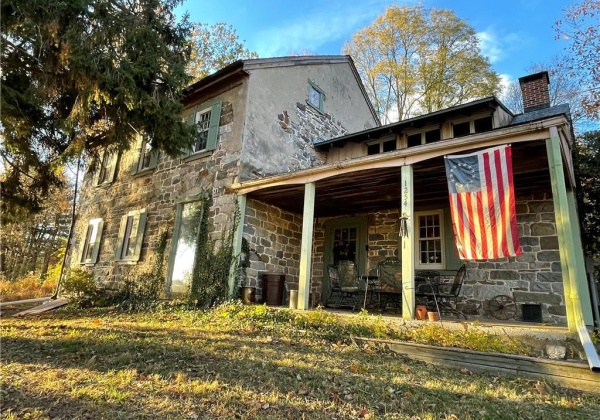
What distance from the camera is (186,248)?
27.0 feet

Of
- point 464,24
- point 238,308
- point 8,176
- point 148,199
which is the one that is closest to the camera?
point 238,308

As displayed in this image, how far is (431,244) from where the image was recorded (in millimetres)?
7473

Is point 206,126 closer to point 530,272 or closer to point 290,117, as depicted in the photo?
point 290,117

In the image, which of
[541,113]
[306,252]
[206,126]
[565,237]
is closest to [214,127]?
[206,126]

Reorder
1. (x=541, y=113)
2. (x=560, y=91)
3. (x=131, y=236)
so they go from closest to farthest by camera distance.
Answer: (x=541, y=113) → (x=131, y=236) → (x=560, y=91)

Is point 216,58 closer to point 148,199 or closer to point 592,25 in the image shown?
point 148,199

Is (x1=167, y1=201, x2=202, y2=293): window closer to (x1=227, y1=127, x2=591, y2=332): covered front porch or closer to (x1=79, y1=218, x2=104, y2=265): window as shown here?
(x1=227, y1=127, x2=591, y2=332): covered front porch

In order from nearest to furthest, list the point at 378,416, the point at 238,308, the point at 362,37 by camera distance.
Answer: the point at 378,416, the point at 238,308, the point at 362,37

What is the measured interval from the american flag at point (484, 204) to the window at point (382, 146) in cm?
427

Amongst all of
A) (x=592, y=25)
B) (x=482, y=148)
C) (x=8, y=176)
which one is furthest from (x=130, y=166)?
(x=592, y=25)

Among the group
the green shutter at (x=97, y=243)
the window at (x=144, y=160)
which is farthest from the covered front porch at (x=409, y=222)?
the green shutter at (x=97, y=243)

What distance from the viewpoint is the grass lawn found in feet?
8.68

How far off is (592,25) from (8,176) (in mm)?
16444

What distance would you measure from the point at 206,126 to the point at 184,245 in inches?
124
